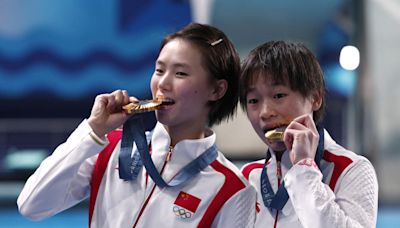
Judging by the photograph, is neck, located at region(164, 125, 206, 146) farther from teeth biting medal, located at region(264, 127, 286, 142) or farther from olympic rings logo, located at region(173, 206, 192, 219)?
teeth biting medal, located at region(264, 127, 286, 142)

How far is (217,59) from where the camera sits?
7.93 ft

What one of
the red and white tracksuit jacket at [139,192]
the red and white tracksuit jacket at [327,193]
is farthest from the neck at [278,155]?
the red and white tracksuit jacket at [139,192]

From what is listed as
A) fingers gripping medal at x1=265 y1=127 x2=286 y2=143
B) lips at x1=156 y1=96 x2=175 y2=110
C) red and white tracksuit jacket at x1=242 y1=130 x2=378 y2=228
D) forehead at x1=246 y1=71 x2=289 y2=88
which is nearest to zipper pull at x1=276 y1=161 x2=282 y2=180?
red and white tracksuit jacket at x1=242 y1=130 x2=378 y2=228

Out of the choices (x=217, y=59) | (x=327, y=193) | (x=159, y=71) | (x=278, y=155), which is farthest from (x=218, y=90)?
(x=327, y=193)

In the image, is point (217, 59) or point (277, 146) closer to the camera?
point (277, 146)

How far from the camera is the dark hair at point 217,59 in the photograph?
241cm

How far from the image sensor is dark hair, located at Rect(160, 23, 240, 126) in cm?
241

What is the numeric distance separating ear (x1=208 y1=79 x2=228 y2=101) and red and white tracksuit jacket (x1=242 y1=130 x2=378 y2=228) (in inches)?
11.5

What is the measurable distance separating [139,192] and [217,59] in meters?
0.51

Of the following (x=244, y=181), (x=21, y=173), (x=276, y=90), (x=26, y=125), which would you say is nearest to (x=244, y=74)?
(x=276, y=90)

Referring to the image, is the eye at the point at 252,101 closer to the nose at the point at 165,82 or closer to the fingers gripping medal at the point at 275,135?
the fingers gripping medal at the point at 275,135

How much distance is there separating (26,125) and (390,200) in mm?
4993

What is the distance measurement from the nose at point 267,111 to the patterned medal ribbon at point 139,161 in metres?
0.28

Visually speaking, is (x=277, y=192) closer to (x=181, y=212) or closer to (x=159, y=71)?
(x=181, y=212)
